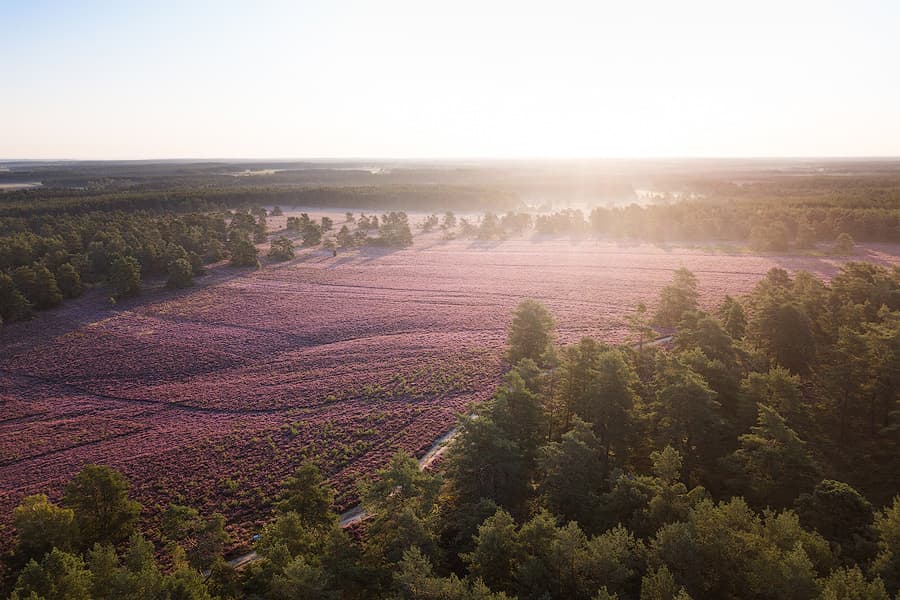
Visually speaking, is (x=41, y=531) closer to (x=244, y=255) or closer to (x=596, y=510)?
(x=596, y=510)

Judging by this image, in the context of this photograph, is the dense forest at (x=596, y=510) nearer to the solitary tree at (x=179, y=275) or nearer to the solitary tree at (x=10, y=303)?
the solitary tree at (x=10, y=303)

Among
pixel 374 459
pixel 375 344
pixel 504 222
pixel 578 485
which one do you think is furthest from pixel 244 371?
pixel 504 222

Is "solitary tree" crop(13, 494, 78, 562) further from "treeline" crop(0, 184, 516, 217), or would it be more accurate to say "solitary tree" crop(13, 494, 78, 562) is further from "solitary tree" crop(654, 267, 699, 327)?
"treeline" crop(0, 184, 516, 217)

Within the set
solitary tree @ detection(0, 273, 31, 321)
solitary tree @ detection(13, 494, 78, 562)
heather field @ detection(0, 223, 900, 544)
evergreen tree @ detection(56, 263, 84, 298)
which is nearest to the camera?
solitary tree @ detection(13, 494, 78, 562)

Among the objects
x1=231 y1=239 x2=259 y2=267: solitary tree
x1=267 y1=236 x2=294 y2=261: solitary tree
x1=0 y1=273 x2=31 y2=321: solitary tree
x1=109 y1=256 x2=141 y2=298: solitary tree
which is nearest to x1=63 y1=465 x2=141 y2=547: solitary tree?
x1=0 y1=273 x2=31 y2=321: solitary tree

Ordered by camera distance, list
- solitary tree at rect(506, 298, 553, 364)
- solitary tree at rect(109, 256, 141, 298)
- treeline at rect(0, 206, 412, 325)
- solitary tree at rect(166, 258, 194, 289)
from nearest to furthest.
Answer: solitary tree at rect(506, 298, 553, 364) < treeline at rect(0, 206, 412, 325) < solitary tree at rect(109, 256, 141, 298) < solitary tree at rect(166, 258, 194, 289)

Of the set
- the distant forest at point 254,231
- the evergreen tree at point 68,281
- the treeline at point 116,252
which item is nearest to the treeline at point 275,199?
the distant forest at point 254,231
